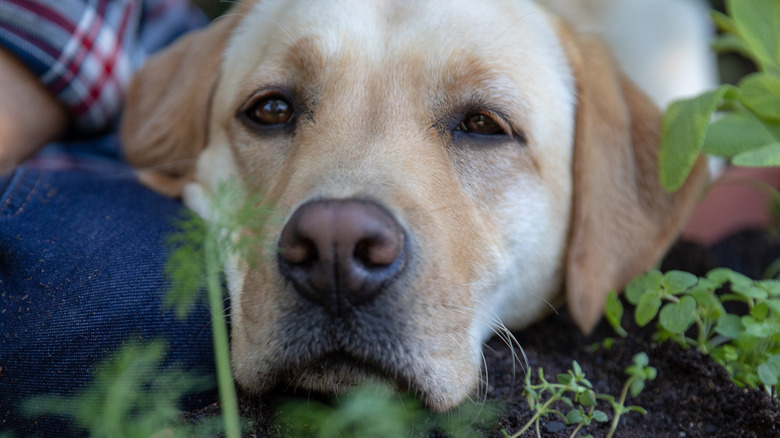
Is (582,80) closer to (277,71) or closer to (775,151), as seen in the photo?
(775,151)

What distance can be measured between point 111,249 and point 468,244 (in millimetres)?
1119

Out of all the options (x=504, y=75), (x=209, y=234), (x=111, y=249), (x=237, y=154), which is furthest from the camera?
(x=237, y=154)

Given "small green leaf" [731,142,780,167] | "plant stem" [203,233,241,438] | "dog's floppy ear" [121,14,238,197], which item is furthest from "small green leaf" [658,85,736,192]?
"dog's floppy ear" [121,14,238,197]

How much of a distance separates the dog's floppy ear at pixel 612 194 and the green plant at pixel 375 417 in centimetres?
79

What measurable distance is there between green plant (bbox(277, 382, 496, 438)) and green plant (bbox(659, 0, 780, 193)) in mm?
976

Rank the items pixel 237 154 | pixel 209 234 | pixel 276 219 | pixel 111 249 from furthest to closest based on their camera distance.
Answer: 1. pixel 237 154
2. pixel 111 249
3. pixel 276 219
4. pixel 209 234

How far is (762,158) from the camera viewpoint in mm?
1781

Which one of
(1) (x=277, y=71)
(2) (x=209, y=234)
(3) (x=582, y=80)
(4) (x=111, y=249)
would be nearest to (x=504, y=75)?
(3) (x=582, y=80)

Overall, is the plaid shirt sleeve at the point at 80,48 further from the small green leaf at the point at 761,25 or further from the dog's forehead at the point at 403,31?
the small green leaf at the point at 761,25

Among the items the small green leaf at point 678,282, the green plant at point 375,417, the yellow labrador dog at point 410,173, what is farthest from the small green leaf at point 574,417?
the small green leaf at point 678,282

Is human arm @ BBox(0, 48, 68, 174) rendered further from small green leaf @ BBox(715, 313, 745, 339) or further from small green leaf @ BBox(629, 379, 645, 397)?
small green leaf @ BBox(715, 313, 745, 339)

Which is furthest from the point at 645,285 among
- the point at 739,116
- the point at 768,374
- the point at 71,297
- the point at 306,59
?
the point at 71,297

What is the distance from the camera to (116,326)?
72.5 inches

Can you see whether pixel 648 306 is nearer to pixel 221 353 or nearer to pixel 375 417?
pixel 375 417
